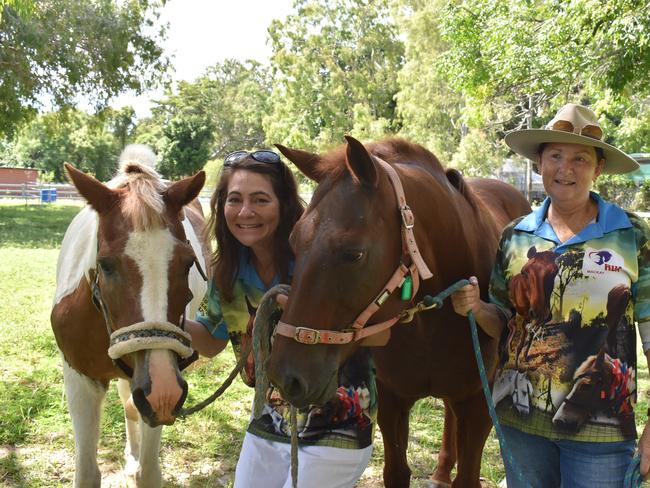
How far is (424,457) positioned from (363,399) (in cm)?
220

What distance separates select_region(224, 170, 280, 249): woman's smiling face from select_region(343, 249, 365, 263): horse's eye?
564 millimetres

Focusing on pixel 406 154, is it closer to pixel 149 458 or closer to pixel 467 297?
pixel 467 297

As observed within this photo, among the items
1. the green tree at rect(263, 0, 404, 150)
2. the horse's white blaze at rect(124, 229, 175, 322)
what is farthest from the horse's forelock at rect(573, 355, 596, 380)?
the green tree at rect(263, 0, 404, 150)

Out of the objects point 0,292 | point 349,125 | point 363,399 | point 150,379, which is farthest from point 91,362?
point 349,125

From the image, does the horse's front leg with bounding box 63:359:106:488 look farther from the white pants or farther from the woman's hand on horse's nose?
the woman's hand on horse's nose

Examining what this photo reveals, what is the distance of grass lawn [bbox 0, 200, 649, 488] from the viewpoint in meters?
3.58

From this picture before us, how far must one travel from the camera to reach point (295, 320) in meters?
1.69

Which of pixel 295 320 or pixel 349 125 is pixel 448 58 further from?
pixel 349 125

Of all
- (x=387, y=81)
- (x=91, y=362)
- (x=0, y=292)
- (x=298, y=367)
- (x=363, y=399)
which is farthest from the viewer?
(x=387, y=81)

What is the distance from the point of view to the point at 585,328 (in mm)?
1867

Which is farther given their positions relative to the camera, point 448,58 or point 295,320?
point 448,58

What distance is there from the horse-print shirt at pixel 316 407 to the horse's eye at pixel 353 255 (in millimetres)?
481

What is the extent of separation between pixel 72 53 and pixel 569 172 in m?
16.6

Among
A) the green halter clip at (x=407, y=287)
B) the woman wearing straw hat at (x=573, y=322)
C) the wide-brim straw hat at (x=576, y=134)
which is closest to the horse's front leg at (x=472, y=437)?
the woman wearing straw hat at (x=573, y=322)
